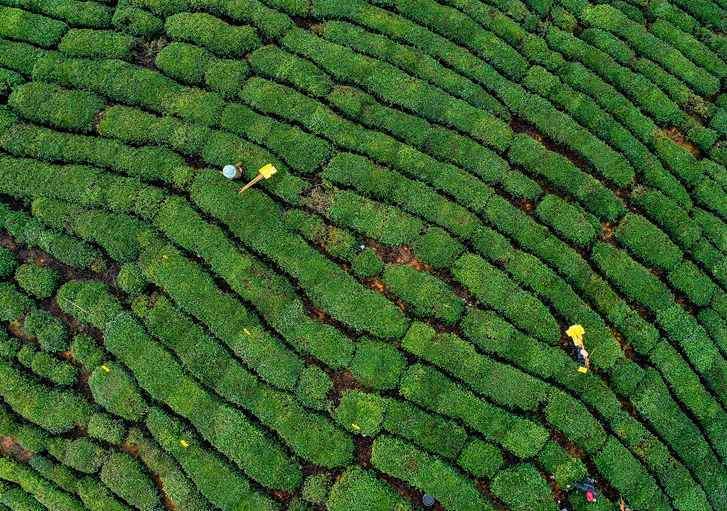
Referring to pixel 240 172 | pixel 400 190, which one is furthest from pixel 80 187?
pixel 400 190

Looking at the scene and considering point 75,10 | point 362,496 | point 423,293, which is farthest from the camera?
point 75,10

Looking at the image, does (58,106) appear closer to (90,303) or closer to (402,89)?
(90,303)

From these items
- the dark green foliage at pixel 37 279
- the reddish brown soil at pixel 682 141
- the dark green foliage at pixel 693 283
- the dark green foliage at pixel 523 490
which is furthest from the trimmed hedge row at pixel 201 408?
the reddish brown soil at pixel 682 141

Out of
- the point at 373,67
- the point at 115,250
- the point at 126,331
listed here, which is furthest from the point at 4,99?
the point at 373,67

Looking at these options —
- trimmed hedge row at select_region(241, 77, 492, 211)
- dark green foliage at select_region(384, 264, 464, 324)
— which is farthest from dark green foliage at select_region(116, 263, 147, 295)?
dark green foliage at select_region(384, 264, 464, 324)

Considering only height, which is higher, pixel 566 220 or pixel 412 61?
pixel 412 61

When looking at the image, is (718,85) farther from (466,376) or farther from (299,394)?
(299,394)
